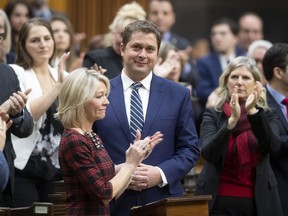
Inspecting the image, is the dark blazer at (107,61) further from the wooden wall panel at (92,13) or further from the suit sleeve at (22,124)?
the wooden wall panel at (92,13)

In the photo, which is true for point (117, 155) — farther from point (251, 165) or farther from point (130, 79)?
point (251, 165)

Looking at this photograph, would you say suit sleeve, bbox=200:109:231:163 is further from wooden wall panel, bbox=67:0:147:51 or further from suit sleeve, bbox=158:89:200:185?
wooden wall panel, bbox=67:0:147:51

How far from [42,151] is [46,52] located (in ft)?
2.20

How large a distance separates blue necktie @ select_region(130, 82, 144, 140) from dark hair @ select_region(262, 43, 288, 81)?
1.28m

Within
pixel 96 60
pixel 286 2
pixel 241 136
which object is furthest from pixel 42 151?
pixel 286 2

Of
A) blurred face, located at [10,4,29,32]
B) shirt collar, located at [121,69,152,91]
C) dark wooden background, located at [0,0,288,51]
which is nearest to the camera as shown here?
shirt collar, located at [121,69,152,91]

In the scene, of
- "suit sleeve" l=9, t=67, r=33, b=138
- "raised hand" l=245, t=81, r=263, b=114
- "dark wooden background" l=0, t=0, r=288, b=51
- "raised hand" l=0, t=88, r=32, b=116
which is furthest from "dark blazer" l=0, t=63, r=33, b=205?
"dark wooden background" l=0, t=0, r=288, b=51

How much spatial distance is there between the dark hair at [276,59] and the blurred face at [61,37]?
1.78 meters

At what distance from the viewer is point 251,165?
563 cm

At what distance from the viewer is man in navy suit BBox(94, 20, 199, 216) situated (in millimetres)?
5125

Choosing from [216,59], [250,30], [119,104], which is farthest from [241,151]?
[250,30]

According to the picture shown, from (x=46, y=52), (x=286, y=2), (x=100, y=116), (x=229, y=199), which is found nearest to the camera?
(x=100, y=116)

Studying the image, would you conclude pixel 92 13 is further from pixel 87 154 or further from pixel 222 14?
pixel 87 154

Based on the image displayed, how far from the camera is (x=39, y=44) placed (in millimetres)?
6027
